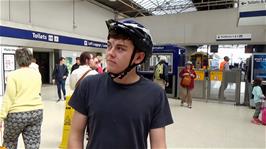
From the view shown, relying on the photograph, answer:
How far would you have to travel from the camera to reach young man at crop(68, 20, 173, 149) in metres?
0.90

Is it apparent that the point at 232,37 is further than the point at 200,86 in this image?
Yes

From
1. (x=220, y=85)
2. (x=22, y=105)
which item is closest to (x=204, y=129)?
(x=22, y=105)

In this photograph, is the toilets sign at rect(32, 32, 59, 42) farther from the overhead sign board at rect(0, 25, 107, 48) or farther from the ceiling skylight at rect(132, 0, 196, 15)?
the ceiling skylight at rect(132, 0, 196, 15)

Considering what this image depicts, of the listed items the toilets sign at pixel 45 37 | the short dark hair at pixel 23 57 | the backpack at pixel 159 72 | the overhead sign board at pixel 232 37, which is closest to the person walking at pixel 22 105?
the short dark hair at pixel 23 57

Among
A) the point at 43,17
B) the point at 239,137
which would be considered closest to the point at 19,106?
the point at 239,137

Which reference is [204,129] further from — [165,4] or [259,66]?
[165,4]

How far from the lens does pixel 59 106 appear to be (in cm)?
621

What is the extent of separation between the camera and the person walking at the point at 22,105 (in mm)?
1977

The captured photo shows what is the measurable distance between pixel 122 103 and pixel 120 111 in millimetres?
32

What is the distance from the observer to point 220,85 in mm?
7609

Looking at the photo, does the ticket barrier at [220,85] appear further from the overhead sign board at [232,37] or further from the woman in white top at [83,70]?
the woman in white top at [83,70]

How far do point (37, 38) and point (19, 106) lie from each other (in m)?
7.85

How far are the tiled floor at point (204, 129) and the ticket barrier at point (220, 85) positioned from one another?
117 centimetres

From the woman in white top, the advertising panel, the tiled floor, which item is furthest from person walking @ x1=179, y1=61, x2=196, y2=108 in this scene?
the woman in white top
